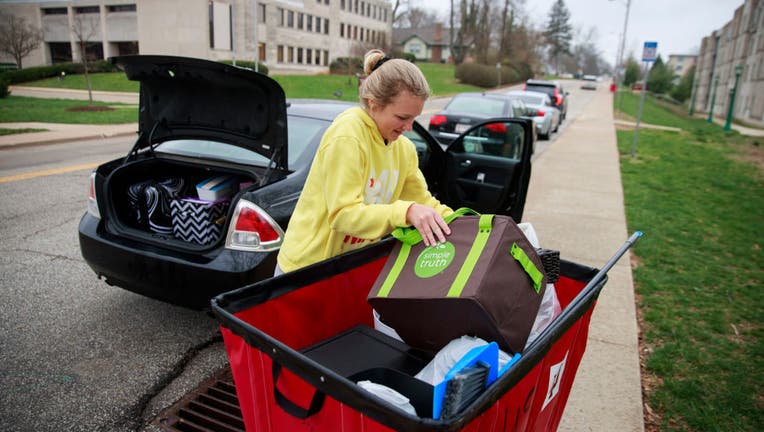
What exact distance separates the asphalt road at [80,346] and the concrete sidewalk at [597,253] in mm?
2203

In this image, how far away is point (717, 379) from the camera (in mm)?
3102

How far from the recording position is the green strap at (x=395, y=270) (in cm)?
162

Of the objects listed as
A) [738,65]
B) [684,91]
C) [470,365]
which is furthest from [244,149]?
[684,91]

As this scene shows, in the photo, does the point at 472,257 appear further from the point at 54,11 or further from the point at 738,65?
the point at 54,11

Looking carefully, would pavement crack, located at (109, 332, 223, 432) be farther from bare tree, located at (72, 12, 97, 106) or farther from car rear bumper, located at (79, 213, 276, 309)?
bare tree, located at (72, 12, 97, 106)

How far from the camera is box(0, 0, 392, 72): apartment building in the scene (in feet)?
129

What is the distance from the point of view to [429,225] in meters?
1.65

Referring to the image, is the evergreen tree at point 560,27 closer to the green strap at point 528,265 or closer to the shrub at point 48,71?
the shrub at point 48,71

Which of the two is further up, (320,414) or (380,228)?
(380,228)

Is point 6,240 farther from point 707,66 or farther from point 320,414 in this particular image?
point 707,66

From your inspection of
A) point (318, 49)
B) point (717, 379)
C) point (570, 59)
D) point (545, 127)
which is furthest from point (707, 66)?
point (570, 59)

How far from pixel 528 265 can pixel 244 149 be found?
95.6 inches

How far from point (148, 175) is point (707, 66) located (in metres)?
58.4

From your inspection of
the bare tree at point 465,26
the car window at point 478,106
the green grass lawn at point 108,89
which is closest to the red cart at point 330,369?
the car window at point 478,106
